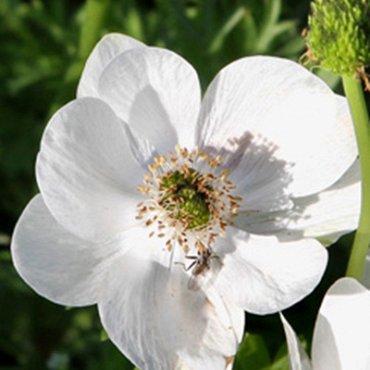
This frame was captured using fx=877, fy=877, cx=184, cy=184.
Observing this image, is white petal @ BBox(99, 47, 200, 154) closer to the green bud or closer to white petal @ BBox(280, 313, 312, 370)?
the green bud

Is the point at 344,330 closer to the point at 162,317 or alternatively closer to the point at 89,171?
the point at 162,317

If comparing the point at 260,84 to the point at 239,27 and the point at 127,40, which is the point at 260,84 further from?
the point at 239,27

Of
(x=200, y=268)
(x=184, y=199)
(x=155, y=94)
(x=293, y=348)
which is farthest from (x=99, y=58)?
(x=293, y=348)

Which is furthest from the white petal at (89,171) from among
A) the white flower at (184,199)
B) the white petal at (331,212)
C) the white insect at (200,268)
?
the white petal at (331,212)

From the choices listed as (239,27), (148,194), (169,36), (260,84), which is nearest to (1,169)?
(169,36)

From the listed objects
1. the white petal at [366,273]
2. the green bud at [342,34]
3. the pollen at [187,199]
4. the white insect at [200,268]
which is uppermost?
the green bud at [342,34]

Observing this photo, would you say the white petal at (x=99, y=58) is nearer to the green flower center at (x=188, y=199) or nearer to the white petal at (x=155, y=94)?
the white petal at (x=155, y=94)

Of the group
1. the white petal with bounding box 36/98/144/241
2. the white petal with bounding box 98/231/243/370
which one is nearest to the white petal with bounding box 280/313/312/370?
the white petal with bounding box 98/231/243/370
